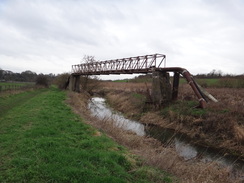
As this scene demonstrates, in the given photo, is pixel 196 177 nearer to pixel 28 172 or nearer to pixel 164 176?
pixel 164 176

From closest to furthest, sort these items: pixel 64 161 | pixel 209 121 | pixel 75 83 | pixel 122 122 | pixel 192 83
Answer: pixel 64 161 < pixel 209 121 < pixel 122 122 < pixel 192 83 < pixel 75 83

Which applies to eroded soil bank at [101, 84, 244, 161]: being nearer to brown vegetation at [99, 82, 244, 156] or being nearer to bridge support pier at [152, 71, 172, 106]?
brown vegetation at [99, 82, 244, 156]

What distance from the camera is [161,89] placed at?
1900 cm

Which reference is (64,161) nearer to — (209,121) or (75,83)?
(209,121)

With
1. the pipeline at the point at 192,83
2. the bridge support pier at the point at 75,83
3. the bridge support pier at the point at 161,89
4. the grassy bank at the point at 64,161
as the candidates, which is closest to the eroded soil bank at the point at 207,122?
the pipeline at the point at 192,83

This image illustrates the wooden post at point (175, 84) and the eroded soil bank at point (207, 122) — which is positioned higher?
the wooden post at point (175, 84)

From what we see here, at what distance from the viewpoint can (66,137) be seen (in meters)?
7.95

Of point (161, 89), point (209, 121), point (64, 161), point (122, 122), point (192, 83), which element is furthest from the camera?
point (161, 89)

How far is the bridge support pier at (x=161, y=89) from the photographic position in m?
18.8

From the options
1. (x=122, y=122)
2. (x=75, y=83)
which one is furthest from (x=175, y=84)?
(x=75, y=83)

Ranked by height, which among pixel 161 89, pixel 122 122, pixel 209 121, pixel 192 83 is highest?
pixel 192 83

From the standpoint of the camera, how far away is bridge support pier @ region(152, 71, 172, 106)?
61.6 feet

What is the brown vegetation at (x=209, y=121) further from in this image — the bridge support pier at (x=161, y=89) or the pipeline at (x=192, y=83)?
the bridge support pier at (x=161, y=89)

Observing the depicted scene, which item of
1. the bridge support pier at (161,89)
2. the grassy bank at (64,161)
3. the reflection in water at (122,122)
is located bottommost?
the reflection in water at (122,122)
